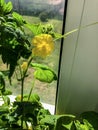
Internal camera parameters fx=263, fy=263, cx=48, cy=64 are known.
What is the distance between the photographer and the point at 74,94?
95cm

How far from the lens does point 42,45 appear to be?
0.61 m

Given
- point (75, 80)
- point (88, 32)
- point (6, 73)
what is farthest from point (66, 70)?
point (6, 73)

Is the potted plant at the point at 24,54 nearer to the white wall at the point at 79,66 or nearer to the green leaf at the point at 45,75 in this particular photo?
the green leaf at the point at 45,75

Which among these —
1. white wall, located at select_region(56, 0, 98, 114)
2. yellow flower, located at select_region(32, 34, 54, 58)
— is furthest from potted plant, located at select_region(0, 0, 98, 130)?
white wall, located at select_region(56, 0, 98, 114)

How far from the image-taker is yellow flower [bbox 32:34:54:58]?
61 cm

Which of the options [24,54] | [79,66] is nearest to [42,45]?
[24,54]

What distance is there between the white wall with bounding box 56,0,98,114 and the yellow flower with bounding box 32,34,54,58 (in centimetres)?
22

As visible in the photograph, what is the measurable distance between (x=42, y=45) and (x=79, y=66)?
0.99ft

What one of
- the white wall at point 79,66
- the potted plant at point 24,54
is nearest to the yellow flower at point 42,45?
the potted plant at point 24,54

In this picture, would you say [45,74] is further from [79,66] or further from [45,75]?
[79,66]

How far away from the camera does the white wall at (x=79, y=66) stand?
80cm

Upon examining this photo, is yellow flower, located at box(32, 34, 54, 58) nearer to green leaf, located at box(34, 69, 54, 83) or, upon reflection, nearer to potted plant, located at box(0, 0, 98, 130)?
potted plant, located at box(0, 0, 98, 130)

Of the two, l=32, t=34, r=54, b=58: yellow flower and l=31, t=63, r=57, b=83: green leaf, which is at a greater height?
l=32, t=34, r=54, b=58: yellow flower

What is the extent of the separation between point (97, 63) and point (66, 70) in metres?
0.12
